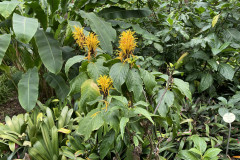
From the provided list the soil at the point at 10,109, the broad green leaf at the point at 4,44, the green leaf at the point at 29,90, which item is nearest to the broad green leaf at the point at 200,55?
the green leaf at the point at 29,90

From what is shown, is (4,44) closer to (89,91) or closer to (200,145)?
(89,91)

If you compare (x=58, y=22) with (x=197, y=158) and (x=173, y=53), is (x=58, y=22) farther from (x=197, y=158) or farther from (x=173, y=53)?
(x=197, y=158)

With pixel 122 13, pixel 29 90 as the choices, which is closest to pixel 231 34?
pixel 122 13

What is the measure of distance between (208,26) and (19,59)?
2691mm

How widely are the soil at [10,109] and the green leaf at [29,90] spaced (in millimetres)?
955

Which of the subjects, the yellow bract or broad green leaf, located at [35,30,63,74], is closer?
the yellow bract

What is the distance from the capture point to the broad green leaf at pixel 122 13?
9.99ft

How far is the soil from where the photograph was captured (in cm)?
314

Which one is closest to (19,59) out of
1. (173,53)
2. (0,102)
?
(0,102)

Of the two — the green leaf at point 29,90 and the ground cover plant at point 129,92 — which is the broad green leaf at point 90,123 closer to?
the ground cover plant at point 129,92

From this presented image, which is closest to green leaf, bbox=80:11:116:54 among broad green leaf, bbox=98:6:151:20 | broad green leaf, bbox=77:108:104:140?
broad green leaf, bbox=98:6:151:20

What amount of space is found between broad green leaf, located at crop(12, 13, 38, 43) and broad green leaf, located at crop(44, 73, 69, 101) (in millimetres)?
777

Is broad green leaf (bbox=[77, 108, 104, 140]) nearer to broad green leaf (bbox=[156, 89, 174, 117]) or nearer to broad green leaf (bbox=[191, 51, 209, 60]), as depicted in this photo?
broad green leaf (bbox=[156, 89, 174, 117])

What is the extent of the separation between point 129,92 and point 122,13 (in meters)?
2.26
